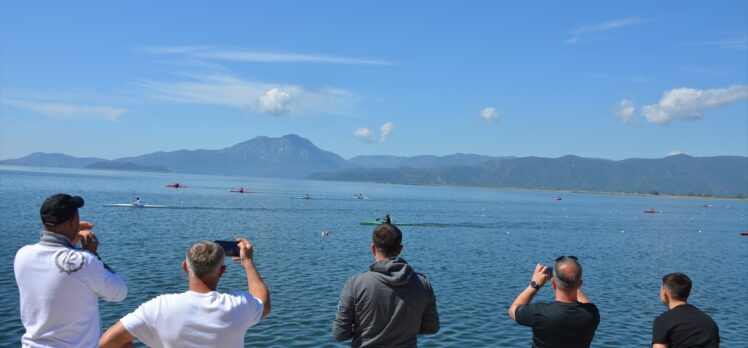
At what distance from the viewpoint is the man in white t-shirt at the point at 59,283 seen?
6039mm

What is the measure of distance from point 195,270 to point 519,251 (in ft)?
159

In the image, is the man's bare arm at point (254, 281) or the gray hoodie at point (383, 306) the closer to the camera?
the man's bare arm at point (254, 281)

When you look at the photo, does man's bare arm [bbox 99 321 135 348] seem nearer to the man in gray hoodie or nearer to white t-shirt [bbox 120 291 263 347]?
white t-shirt [bbox 120 291 263 347]

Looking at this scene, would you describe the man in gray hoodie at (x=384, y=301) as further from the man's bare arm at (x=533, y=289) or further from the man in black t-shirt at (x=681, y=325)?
the man in black t-shirt at (x=681, y=325)

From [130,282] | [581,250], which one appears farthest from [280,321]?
[581,250]

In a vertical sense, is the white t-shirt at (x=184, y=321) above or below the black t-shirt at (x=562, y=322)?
above

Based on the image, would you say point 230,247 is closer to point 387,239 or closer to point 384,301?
point 387,239

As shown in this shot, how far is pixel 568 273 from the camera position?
7.27 meters

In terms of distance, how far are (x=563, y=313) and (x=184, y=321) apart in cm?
470

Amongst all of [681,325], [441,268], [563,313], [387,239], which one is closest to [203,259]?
[387,239]

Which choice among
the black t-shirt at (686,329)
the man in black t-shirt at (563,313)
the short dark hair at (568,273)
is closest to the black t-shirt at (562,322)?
the man in black t-shirt at (563,313)

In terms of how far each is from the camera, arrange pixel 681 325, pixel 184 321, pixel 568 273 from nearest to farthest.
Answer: pixel 184 321, pixel 568 273, pixel 681 325

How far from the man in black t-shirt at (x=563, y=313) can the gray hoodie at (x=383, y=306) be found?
1321 millimetres

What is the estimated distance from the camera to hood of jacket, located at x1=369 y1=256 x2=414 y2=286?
740 cm
